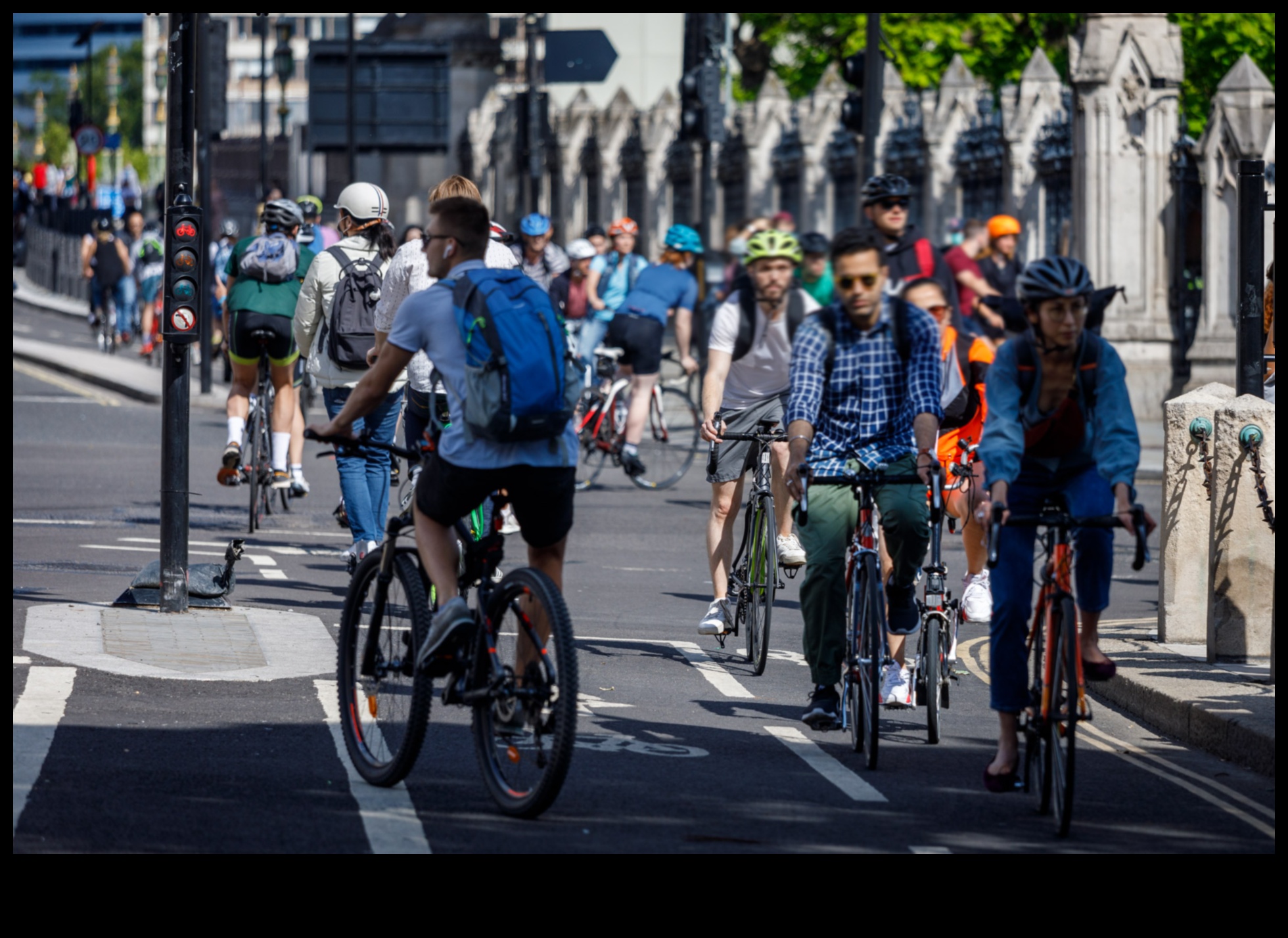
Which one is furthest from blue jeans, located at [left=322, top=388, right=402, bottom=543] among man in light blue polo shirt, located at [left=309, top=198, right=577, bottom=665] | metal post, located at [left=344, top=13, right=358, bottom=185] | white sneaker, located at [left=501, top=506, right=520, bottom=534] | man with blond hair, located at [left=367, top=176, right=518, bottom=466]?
metal post, located at [left=344, top=13, right=358, bottom=185]

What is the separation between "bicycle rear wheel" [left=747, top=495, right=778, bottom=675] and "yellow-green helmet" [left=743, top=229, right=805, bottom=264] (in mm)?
1021

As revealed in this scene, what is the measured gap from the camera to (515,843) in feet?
19.9

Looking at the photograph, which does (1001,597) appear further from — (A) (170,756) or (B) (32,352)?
(B) (32,352)

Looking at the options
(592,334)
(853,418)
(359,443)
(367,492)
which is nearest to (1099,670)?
(853,418)

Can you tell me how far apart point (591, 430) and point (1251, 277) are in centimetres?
796

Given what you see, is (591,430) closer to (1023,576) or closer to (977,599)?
(977,599)

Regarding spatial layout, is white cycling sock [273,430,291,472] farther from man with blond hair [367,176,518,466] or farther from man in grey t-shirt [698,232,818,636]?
man in grey t-shirt [698,232,818,636]

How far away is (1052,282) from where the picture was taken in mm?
6789

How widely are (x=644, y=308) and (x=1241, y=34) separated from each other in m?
30.4

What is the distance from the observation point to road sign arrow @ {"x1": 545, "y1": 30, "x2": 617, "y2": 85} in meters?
41.2

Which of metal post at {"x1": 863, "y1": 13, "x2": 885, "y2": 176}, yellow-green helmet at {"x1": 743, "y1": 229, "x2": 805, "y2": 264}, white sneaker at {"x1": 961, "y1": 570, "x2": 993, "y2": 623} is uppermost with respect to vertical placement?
metal post at {"x1": 863, "y1": 13, "x2": 885, "y2": 176}

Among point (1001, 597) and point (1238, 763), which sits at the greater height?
point (1001, 597)

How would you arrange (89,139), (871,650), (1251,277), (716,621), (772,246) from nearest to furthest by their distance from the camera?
(871,650) → (772,246) → (716,621) → (1251,277) → (89,139)
